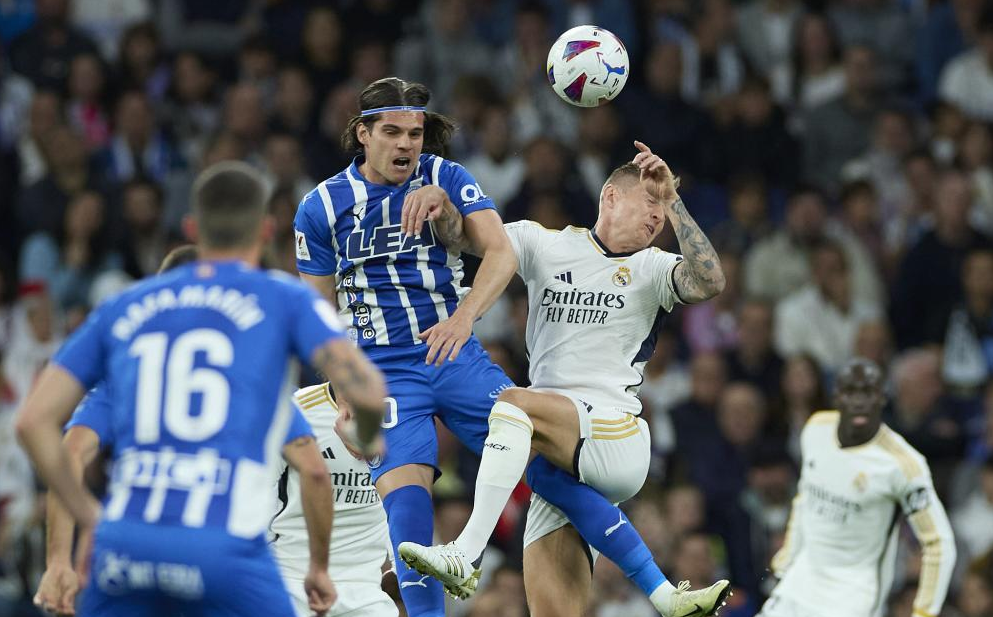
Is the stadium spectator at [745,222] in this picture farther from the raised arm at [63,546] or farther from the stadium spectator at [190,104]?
the raised arm at [63,546]

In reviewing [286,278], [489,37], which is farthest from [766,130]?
[286,278]

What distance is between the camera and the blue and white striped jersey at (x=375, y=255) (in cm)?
827

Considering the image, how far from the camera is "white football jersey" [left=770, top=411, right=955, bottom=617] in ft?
34.2

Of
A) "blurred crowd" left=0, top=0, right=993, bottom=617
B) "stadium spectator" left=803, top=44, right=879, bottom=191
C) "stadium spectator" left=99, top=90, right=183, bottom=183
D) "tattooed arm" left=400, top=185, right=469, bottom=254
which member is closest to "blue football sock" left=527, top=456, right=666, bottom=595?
"tattooed arm" left=400, top=185, right=469, bottom=254

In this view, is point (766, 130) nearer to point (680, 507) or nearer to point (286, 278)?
point (680, 507)

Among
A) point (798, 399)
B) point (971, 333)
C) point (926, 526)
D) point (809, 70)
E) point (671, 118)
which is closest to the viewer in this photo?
point (926, 526)

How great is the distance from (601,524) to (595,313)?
1.10 metres

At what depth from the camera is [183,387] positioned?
18.6 ft

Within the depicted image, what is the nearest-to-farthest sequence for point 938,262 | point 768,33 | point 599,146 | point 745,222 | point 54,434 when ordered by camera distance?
point 54,434
point 938,262
point 745,222
point 599,146
point 768,33

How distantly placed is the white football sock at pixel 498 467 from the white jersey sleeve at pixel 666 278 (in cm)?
113

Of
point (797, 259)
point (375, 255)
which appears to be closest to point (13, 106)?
point (797, 259)

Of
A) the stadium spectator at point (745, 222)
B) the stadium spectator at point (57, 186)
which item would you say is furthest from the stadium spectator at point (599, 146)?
the stadium spectator at point (57, 186)

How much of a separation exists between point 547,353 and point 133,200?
6859 mm

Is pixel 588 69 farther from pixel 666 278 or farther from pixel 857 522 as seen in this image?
pixel 857 522
